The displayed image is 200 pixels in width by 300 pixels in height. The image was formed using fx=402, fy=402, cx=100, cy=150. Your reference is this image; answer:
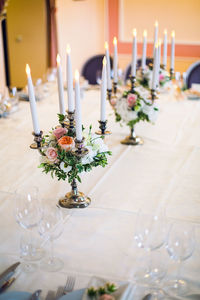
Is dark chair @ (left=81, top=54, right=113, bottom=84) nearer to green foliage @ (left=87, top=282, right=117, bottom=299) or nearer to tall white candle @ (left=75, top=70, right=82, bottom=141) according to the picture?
tall white candle @ (left=75, top=70, right=82, bottom=141)

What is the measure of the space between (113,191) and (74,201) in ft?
0.77

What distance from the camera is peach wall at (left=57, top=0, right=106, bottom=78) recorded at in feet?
17.4

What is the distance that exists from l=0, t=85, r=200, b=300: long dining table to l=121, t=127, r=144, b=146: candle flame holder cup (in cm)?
4

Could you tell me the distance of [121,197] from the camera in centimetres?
191

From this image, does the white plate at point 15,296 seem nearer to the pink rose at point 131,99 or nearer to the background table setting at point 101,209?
the background table setting at point 101,209

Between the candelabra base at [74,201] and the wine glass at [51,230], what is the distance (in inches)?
13.5

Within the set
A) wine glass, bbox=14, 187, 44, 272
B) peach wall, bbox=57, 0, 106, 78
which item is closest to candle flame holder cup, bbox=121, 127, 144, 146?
wine glass, bbox=14, 187, 44, 272

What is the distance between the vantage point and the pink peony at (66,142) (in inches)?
63.5

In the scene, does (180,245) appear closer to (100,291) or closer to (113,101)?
(100,291)

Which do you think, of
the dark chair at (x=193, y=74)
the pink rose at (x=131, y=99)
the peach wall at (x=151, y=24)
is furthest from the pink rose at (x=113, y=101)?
the peach wall at (x=151, y=24)

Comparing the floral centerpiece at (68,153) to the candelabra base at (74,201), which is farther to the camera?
the candelabra base at (74,201)

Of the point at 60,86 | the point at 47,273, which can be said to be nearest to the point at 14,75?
the point at 60,86

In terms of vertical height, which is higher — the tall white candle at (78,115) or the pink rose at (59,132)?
the tall white candle at (78,115)

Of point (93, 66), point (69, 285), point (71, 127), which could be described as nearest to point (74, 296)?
point (69, 285)
